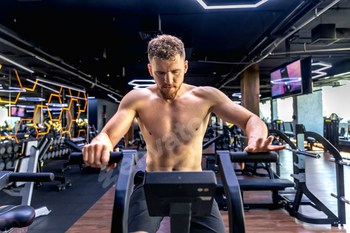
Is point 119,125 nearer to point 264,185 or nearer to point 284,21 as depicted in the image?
point 264,185

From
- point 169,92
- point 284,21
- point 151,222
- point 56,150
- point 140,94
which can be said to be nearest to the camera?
point 151,222

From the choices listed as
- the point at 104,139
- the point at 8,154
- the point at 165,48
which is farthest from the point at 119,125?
the point at 8,154

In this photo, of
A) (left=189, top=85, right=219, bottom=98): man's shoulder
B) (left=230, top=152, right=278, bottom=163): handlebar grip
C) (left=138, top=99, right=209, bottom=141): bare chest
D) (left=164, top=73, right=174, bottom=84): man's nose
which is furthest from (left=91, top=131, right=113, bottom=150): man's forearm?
(left=189, top=85, right=219, bottom=98): man's shoulder

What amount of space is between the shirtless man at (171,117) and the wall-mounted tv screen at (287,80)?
136 inches

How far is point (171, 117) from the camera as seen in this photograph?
123cm

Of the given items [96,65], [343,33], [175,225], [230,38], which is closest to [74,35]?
[96,65]

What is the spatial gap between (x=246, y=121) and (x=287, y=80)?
13.0 feet

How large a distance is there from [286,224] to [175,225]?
2.30 meters

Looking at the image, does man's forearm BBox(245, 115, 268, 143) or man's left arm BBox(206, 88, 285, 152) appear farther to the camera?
man's forearm BBox(245, 115, 268, 143)

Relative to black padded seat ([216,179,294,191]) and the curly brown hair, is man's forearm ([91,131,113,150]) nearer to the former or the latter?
the curly brown hair

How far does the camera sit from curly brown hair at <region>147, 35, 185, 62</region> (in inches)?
40.4

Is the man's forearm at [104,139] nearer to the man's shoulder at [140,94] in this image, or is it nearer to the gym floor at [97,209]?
the man's shoulder at [140,94]

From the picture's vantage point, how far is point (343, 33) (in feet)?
13.1

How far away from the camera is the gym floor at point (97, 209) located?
229 cm
